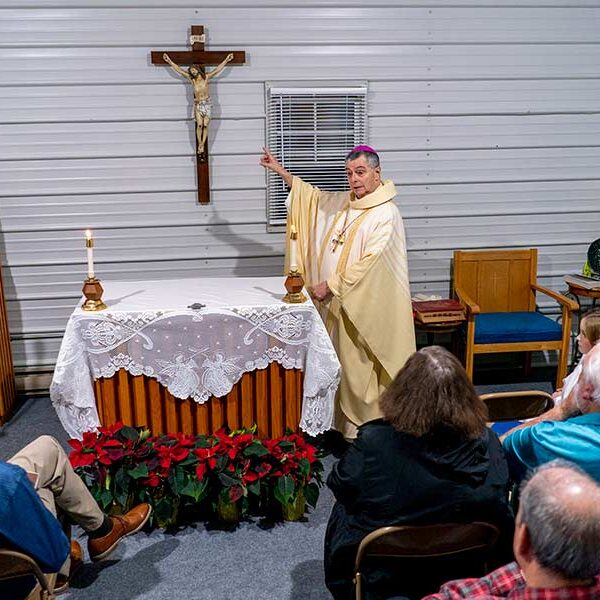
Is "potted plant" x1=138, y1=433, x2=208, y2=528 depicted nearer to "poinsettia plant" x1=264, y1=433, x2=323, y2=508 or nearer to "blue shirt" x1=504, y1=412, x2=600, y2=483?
"poinsettia plant" x1=264, y1=433, x2=323, y2=508

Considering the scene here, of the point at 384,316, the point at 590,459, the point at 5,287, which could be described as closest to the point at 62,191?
the point at 5,287

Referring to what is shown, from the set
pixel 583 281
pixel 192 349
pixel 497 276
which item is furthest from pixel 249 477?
pixel 583 281

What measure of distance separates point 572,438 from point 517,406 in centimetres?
122

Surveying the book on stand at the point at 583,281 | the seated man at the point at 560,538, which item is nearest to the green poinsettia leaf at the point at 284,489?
the seated man at the point at 560,538

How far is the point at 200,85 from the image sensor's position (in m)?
5.34

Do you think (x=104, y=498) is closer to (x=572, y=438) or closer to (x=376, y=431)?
(x=376, y=431)

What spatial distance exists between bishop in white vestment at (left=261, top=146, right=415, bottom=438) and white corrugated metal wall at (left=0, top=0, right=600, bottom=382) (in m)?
1.05

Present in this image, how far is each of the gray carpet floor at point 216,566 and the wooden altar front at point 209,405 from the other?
0.53 meters

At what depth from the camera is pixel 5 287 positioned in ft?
18.6

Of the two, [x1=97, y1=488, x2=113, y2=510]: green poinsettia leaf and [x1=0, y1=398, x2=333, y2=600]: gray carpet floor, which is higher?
[x1=97, y1=488, x2=113, y2=510]: green poinsettia leaf

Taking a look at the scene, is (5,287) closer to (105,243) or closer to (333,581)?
(105,243)

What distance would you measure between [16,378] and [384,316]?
2.88 metres

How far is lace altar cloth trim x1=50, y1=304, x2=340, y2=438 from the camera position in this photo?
395cm

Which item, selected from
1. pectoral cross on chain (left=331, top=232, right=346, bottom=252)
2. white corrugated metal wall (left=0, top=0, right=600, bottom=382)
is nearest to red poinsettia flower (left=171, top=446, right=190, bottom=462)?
pectoral cross on chain (left=331, top=232, right=346, bottom=252)
